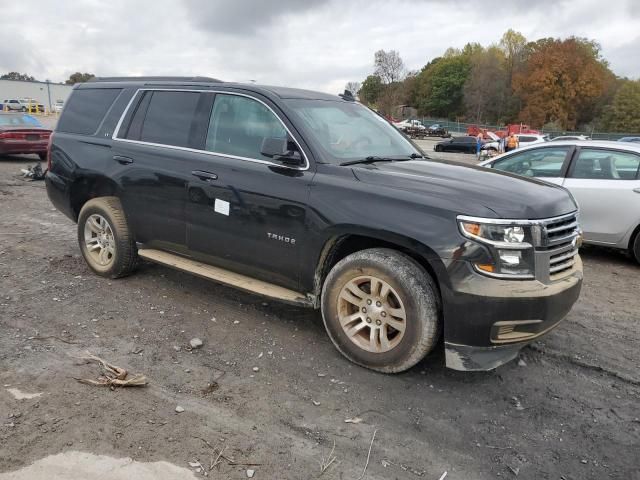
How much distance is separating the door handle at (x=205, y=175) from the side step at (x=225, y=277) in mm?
762

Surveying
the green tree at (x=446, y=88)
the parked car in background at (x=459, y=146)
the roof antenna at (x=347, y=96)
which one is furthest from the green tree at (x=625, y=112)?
the roof antenna at (x=347, y=96)

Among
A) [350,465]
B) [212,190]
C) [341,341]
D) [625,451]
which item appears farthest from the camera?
[212,190]

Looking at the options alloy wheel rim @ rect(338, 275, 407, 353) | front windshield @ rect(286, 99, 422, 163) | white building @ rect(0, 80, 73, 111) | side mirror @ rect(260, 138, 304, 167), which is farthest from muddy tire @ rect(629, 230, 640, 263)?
white building @ rect(0, 80, 73, 111)

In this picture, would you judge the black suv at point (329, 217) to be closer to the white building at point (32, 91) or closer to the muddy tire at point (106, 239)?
the muddy tire at point (106, 239)

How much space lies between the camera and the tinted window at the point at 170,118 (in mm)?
4652

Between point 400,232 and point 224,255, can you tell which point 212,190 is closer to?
point 224,255

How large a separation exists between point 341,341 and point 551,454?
1.50 meters

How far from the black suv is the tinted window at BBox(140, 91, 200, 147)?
14 millimetres

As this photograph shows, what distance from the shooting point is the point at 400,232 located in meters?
3.40

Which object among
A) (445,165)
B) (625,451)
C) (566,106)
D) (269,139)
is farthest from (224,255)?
(566,106)

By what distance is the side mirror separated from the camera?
3.83 meters

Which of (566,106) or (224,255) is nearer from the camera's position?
(224,255)

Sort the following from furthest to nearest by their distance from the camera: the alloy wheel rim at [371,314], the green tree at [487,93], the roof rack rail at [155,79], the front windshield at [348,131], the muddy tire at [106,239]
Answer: the green tree at [487,93]
the muddy tire at [106,239]
the roof rack rail at [155,79]
the front windshield at [348,131]
the alloy wheel rim at [371,314]

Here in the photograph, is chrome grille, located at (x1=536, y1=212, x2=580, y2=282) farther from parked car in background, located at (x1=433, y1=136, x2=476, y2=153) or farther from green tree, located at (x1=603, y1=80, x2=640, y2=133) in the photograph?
green tree, located at (x1=603, y1=80, x2=640, y2=133)
